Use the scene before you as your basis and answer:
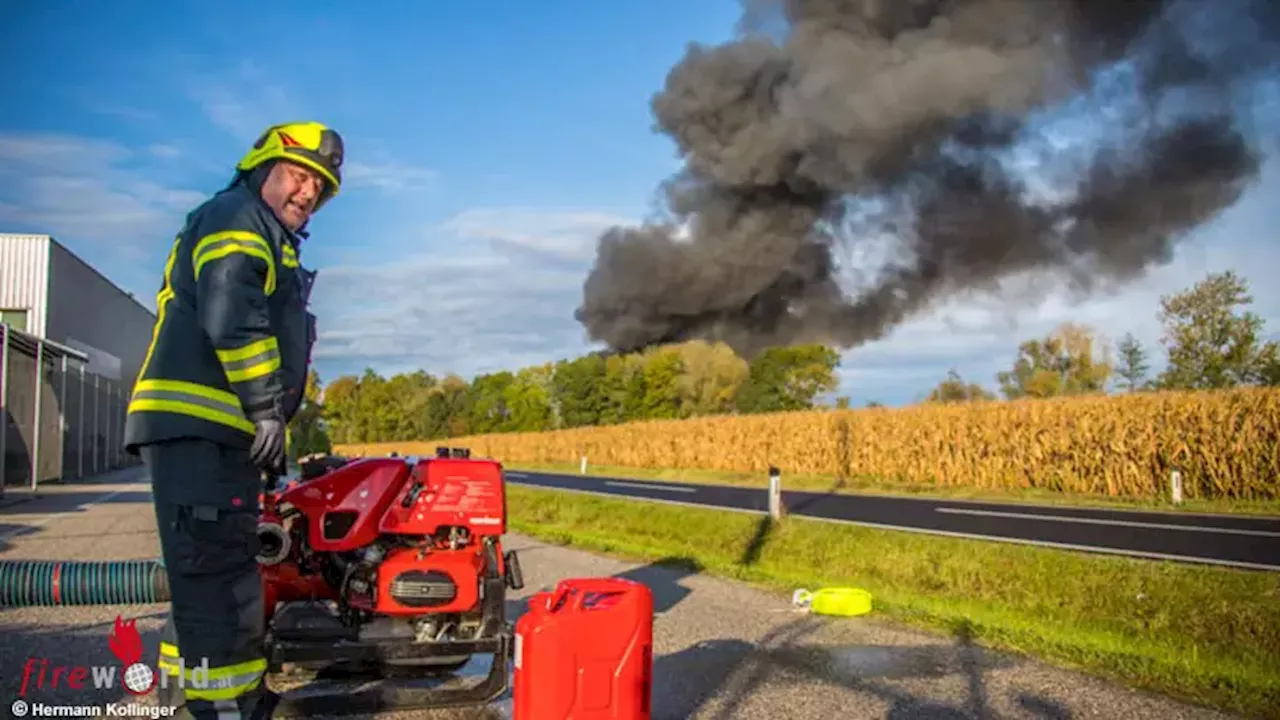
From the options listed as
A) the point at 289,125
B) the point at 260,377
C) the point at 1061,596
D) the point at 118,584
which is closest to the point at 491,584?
the point at 118,584

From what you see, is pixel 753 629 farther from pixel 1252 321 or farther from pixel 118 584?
pixel 1252 321

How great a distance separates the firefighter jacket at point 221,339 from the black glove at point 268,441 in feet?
0.11

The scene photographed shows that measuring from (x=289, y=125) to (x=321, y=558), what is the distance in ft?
7.08

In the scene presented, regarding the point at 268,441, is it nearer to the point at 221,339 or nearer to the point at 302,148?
the point at 221,339

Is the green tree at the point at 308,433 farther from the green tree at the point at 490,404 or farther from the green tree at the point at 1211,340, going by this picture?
the green tree at the point at 490,404

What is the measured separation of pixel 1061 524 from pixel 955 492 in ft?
27.8

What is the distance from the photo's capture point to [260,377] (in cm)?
295

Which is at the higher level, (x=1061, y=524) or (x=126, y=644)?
(x=126, y=644)

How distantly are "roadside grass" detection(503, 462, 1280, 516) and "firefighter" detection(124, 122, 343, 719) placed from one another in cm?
1748

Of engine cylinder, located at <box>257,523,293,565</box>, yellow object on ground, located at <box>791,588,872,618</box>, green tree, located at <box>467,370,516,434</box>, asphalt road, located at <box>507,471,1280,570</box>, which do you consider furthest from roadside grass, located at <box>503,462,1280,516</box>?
green tree, located at <box>467,370,516,434</box>

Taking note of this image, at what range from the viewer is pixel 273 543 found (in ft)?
14.2

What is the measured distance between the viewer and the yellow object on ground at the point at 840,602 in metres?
7.36

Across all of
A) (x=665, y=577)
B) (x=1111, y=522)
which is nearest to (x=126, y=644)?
(x=665, y=577)

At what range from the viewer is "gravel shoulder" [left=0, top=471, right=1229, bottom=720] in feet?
15.6
